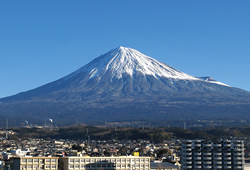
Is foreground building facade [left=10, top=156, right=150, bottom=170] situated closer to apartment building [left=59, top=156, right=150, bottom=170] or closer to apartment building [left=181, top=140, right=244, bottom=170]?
apartment building [left=59, top=156, right=150, bottom=170]

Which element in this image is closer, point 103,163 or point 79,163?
point 79,163

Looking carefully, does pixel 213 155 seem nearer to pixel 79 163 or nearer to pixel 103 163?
pixel 103 163

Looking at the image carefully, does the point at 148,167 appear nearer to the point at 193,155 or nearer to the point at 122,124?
the point at 193,155

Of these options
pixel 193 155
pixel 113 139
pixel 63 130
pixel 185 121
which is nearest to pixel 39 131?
pixel 63 130

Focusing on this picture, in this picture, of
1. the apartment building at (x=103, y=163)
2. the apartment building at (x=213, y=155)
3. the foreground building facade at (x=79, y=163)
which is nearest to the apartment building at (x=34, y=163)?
the foreground building facade at (x=79, y=163)

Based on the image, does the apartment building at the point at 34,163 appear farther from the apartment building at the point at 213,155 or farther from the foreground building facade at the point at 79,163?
the apartment building at the point at 213,155

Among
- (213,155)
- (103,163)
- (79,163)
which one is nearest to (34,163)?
(79,163)

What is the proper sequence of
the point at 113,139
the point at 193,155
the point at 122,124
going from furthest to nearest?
1. the point at 122,124
2. the point at 113,139
3. the point at 193,155
